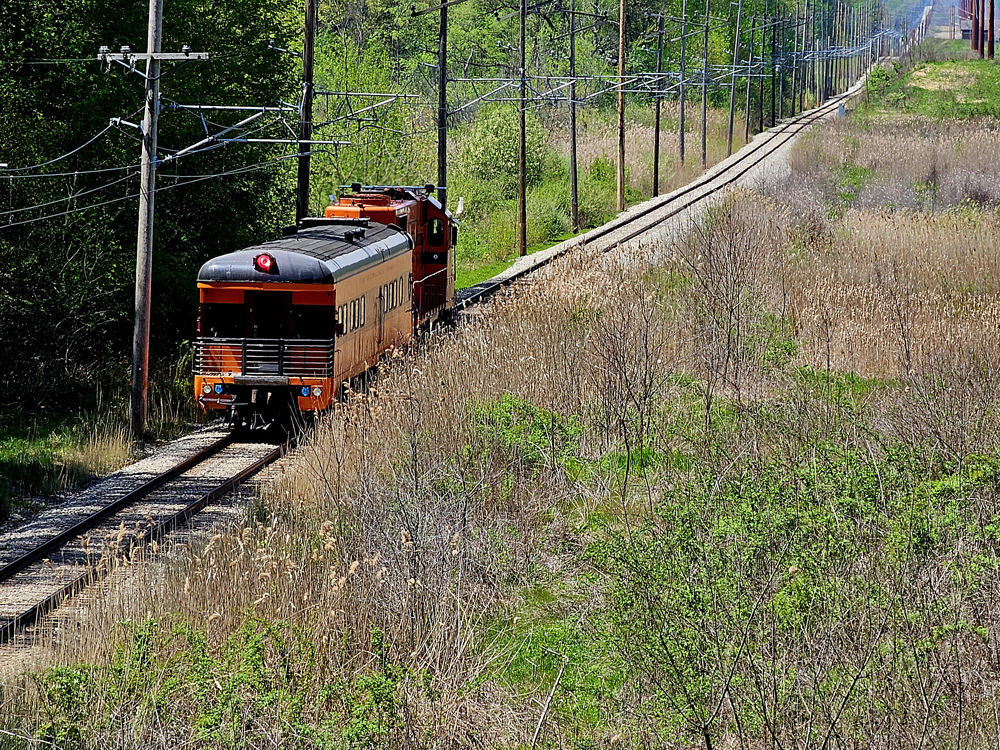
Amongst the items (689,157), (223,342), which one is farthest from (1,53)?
(689,157)

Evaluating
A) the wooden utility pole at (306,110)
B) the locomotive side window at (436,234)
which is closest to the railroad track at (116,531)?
the locomotive side window at (436,234)

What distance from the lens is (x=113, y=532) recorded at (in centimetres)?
979

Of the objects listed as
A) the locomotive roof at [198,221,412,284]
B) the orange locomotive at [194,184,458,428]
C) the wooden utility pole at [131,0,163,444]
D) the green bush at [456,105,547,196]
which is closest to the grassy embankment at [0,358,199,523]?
the wooden utility pole at [131,0,163,444]

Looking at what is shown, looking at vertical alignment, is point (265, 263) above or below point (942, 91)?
below

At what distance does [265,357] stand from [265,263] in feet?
4.32

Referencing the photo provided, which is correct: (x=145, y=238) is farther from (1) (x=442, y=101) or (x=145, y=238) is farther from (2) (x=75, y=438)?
(1) (x=442, y=101)

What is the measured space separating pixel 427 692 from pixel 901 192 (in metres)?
29.4

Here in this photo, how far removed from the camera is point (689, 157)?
209ft

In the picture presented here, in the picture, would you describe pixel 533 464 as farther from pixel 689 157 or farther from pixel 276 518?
pixel 689 157

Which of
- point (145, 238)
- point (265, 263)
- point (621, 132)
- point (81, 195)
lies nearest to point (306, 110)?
point (81, 195)

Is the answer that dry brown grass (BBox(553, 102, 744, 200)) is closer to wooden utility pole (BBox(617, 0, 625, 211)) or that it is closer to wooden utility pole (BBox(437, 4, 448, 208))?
wooden utility pole (BBox(617, 0, 625, 211))

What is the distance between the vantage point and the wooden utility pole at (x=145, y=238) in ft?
60.2

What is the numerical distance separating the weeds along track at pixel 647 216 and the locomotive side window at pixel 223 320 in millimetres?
5111

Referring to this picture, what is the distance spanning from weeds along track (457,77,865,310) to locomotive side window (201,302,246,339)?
5.11 meters
